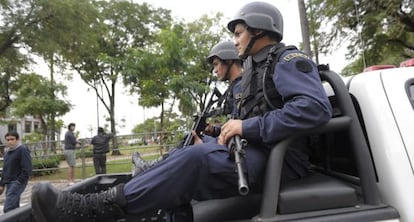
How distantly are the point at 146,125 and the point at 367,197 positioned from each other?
64.6 metres

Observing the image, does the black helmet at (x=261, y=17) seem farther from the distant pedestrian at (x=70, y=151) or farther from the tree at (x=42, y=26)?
the tree at (x=42, y=26)

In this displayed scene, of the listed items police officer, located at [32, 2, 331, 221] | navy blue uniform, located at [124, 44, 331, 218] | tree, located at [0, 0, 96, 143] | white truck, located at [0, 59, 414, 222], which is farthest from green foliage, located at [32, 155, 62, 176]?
navy blue uniform, located at [124, 44, 331, 218]

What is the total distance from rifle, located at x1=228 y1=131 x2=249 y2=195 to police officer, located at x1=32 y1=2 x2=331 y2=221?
35 mm

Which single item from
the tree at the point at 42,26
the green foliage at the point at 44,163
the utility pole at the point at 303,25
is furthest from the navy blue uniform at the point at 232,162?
the tree at the point at 42,26

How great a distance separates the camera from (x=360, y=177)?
165 cm

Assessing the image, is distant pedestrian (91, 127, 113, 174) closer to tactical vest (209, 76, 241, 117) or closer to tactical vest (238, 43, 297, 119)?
tactical vest (209, 76, 241, 117)

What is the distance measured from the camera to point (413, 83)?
180cm

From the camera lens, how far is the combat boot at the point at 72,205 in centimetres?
166

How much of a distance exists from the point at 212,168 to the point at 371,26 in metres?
15.8

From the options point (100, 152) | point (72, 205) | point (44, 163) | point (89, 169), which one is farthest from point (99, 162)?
point (72, 205)

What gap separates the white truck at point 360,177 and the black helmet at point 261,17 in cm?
40

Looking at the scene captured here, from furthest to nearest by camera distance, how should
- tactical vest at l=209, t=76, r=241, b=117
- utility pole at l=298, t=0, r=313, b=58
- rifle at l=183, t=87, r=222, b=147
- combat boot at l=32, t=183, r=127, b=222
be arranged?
utility pole at l=298, t=0, r=313, b=58
tactical vest at l=209, t=76, r=241, b=117
rifle at l=183, t=87, r=222, b=147
combat boot at l=32, t=183, r=127, b=222

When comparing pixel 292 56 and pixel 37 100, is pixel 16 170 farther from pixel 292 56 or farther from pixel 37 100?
pixel 37 100

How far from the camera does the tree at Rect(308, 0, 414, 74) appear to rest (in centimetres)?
1460
